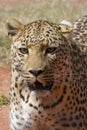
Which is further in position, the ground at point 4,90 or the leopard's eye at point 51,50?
the ground at point 4,90

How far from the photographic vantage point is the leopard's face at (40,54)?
5246mm

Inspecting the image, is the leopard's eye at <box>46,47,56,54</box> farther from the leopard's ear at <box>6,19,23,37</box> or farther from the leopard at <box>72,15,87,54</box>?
the leopard at <box>72,15,87,54</box>

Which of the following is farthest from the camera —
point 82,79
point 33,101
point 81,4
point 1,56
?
point 81,4

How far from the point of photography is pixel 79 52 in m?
6.47

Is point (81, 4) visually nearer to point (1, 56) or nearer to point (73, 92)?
point (1, 56)

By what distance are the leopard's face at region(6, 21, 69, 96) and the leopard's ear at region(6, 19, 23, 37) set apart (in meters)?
0.05

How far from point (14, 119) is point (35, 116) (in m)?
0.25

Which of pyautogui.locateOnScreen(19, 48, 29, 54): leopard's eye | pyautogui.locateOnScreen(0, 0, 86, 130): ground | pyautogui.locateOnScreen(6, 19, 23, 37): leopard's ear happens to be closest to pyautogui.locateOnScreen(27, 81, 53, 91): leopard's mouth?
pyautogui.locateOnScreen(19, 48, 29, 54): leopard's eye

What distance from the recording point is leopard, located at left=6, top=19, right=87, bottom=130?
5.37m

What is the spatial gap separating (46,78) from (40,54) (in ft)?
0.71

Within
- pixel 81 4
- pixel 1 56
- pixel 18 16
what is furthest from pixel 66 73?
pixel 81 4

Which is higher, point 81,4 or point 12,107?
point 81,4

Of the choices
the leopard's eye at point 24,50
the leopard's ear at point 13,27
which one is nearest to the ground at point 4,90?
the leopard's ear at point 13,27

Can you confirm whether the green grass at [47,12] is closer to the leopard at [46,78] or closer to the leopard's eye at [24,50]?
the leopard at [46,78]
